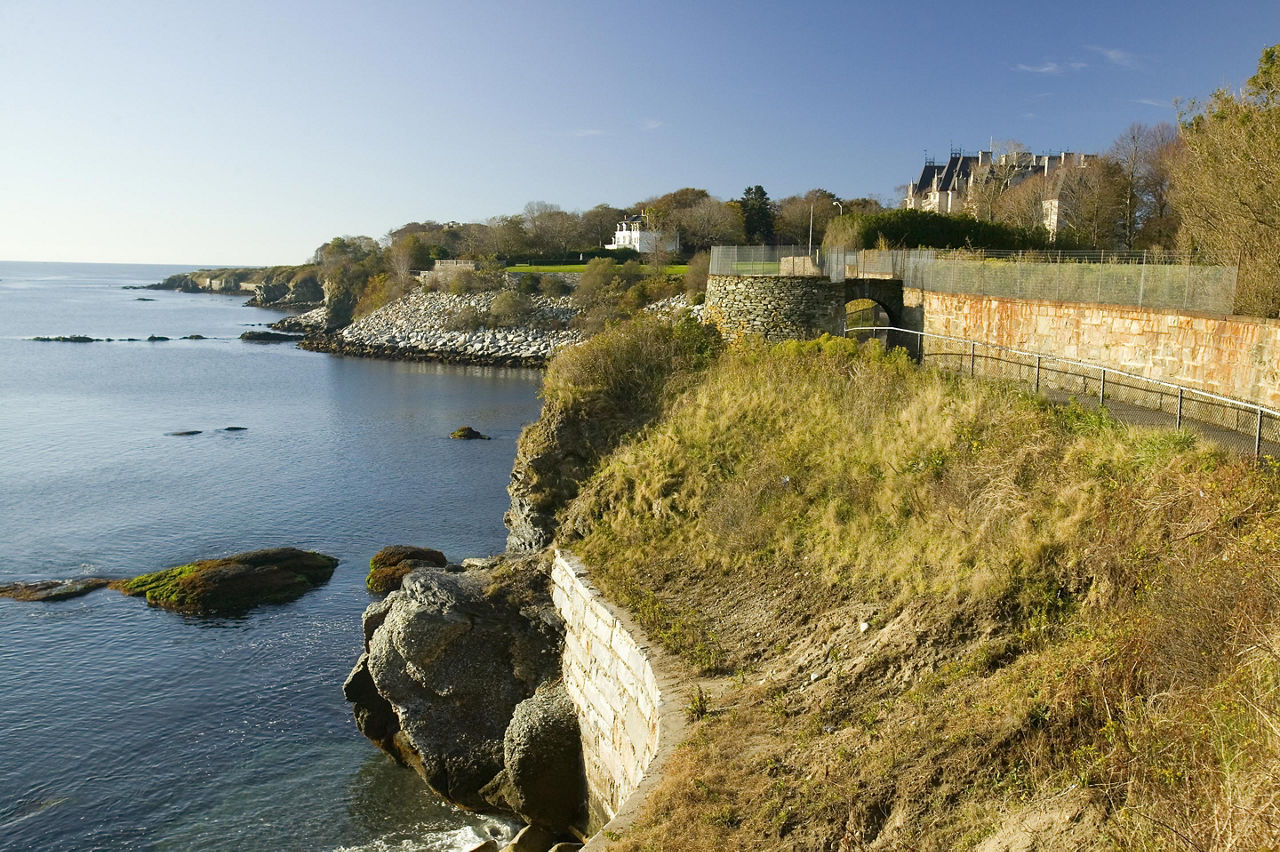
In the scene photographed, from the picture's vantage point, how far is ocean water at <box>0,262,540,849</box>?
14.4 metres

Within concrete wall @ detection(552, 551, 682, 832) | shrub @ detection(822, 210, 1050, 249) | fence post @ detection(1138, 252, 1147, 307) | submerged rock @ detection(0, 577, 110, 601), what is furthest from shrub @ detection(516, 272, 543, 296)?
concrete wall @ detection(552, 551, 682, 832)

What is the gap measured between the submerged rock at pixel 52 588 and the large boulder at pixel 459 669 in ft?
38.1

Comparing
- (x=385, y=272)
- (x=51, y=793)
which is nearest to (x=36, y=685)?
(x=51, y=793)

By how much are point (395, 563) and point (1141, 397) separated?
56.5 ft

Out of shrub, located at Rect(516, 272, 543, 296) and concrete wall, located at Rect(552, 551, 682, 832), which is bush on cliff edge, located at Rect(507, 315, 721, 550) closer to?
concrete wall, located at Rect(552, 551, 682, 832)

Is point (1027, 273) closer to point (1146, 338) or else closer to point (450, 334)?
point (1146, 338)

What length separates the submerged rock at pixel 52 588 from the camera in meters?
22.2

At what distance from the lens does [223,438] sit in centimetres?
4091

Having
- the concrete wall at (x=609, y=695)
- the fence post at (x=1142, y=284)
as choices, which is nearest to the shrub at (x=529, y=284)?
the fence post at (x=1142, y=284)

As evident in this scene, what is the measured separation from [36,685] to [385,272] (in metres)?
89.3

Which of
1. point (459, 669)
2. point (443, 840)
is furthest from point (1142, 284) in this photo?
point (443, 840)

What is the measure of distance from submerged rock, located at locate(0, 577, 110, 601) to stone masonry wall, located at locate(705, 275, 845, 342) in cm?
1672

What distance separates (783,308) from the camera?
24.0 metres

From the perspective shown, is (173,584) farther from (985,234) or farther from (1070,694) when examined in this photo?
(985,234)
